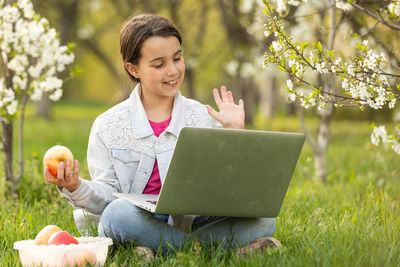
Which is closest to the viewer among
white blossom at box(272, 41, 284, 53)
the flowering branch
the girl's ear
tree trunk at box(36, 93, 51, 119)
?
the flowering branch

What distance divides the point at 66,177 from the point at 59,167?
0.25ft

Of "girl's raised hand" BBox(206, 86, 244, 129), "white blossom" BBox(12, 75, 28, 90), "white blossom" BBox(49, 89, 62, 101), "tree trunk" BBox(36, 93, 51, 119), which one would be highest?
"tree trunk" BBox(36, 93, 51, 119)

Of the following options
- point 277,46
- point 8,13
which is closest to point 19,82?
point 8,13

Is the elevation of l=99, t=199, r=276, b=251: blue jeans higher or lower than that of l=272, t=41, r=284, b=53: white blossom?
lower

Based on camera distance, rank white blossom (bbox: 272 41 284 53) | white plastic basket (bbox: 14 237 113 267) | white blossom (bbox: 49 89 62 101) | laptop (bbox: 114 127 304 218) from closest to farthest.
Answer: laptop (bbox: 114 127 304 218) → white plastic basket (bbox: 14 237 113 267) → white blossom (bbox: 272 41 284 53) → white blossom (bbox: 49 89 62 101)

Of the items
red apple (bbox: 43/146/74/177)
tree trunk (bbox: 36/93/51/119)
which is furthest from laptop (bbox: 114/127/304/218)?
tree trunk (bbox: 36/93/51/119)

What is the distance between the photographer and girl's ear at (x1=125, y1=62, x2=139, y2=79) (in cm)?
325

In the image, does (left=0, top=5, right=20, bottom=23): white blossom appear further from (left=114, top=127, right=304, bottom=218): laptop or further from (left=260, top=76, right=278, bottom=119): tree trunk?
(left=260, top=76, right=278, bottom=119): tree trunk

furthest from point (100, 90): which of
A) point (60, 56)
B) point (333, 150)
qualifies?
point (60, 56)

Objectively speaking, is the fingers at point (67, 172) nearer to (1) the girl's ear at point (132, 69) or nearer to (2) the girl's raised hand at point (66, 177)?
(2) the girl's raised hand at point (66, 177)

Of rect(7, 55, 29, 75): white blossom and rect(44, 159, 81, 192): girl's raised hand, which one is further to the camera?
rect(7, 55, 29, 75): white blossom

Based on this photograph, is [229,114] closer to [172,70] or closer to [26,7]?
[172,70]

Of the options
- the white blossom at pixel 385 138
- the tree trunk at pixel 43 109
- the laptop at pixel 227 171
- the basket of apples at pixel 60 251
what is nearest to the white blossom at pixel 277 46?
the laptop at pixel 227 171

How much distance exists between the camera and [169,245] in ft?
9.11
